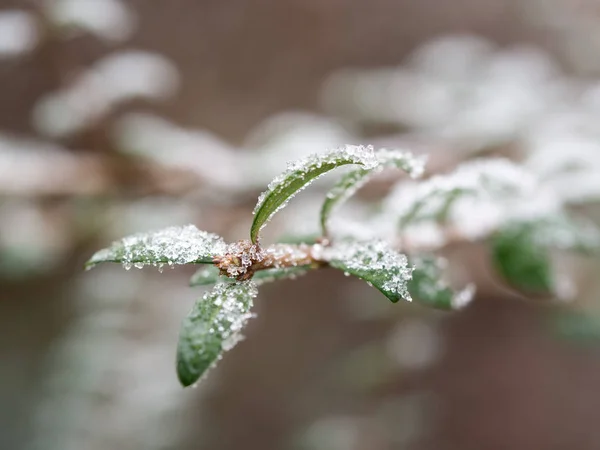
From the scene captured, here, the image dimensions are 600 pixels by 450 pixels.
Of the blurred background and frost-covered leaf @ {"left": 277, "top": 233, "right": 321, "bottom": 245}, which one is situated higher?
the blurred background

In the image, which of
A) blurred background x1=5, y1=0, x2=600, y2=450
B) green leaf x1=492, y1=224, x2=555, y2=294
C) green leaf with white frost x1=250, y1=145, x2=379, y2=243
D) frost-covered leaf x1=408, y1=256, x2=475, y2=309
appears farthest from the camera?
blurred background x1=5, y1=0, x2=600, y2=450

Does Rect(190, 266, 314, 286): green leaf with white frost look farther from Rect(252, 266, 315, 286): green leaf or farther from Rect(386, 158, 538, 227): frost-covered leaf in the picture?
Rect(386, 158, 538, 227): frost-covered leaf

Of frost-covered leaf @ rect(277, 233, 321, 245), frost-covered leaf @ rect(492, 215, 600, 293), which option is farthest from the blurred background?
frost-covered leaf @ rect(492, 215, 600, 293)

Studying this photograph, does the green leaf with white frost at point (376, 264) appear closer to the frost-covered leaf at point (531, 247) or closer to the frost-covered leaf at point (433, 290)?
the frost-covered leaf at point (433, 290)

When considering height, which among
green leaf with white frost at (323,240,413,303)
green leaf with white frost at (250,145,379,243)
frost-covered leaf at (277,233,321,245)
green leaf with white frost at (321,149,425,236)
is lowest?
green leaf with white frost at (323,240,413,303)

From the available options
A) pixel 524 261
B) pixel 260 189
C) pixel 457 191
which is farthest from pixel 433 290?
pixel 260 189

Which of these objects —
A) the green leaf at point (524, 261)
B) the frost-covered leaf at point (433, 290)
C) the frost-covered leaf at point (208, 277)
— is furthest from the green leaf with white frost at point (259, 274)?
the green leaf at point (524, 261)

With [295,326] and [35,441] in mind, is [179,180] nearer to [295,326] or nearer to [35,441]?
[35,441]

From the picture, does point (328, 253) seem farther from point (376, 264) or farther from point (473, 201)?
point (473, 201)
